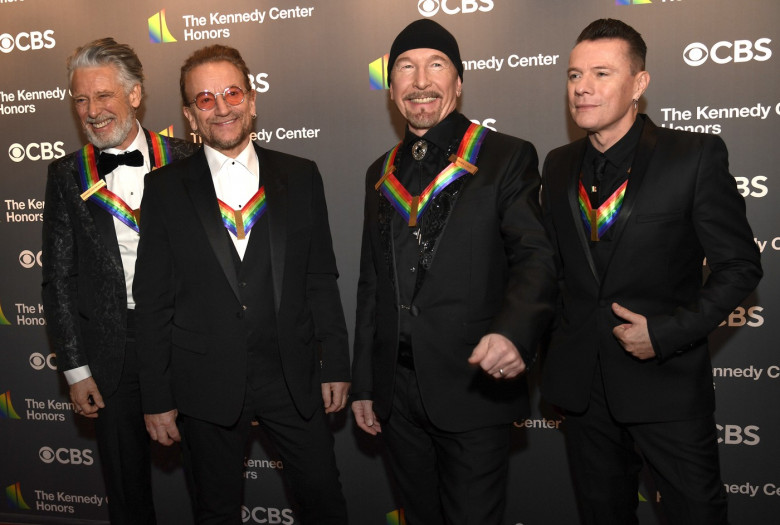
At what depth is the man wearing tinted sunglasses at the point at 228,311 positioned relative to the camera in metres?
2.29

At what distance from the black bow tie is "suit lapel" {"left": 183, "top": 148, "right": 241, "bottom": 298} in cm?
39

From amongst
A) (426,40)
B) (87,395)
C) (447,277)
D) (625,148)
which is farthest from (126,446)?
(625,148)

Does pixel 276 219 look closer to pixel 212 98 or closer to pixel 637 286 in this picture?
pixel 212 98

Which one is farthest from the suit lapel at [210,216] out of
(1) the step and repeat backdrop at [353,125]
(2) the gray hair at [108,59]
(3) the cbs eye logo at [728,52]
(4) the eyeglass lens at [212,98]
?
(3) the cbs eye logo at [728,52]

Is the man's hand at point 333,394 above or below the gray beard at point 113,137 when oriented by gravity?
below

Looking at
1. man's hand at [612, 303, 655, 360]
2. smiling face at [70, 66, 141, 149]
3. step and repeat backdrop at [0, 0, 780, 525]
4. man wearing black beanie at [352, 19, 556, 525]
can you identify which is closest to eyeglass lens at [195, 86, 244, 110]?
smiling face at [70, 66, 141, 149]

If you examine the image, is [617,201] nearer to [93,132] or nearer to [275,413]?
[275,413]

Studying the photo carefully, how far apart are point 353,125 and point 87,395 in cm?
177

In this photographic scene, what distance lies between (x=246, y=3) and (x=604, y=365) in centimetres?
253

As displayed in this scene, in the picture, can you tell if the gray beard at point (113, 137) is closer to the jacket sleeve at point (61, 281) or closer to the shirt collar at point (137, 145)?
the shirt collar at point (137, 145)

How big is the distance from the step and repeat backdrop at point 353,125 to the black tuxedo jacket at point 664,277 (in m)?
1.04

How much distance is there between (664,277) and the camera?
2.07 m

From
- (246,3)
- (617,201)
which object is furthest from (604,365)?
(246,3)

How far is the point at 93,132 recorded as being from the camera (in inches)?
103
